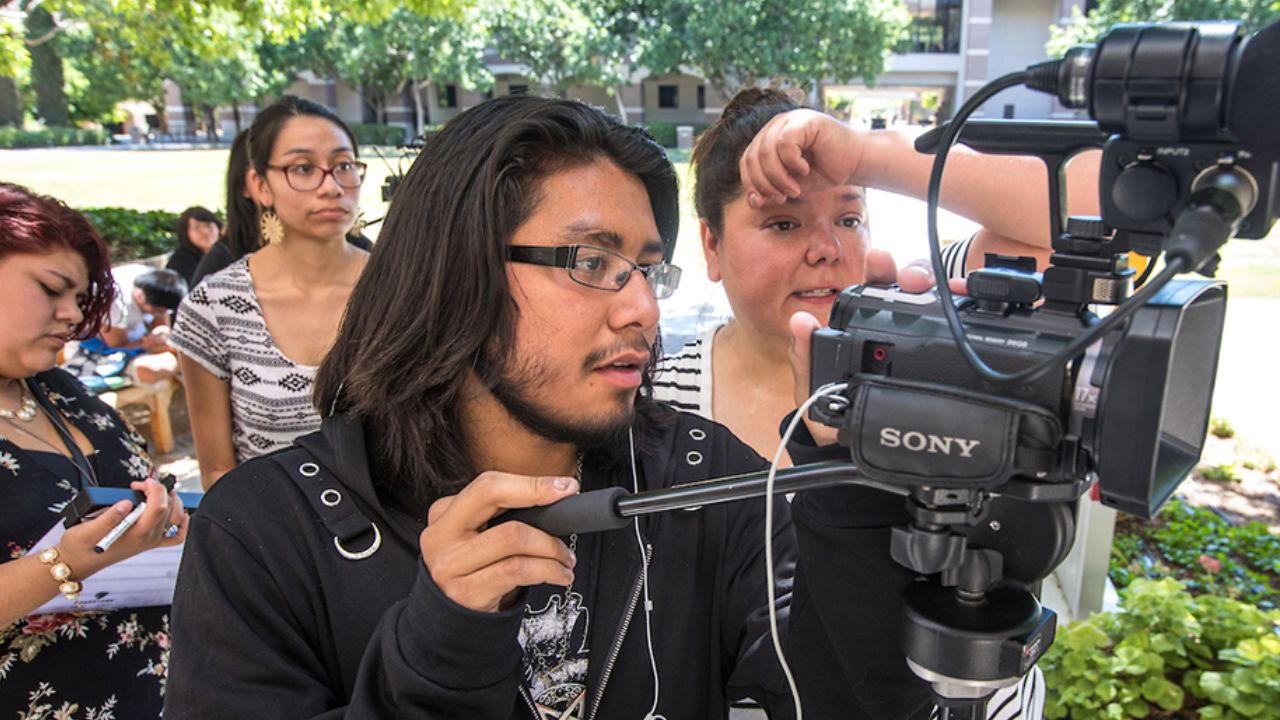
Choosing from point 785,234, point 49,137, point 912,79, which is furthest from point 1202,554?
point 49,137

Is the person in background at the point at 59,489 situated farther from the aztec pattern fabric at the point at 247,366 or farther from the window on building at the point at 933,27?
the window on building at the point at 933,27

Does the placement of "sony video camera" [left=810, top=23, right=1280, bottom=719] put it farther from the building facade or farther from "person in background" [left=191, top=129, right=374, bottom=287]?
the building facade

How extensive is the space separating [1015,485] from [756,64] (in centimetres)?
3011

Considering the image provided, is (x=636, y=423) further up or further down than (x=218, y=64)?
further down

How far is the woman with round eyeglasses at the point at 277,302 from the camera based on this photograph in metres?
2.75

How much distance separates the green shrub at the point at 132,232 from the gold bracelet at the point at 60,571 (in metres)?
7.84

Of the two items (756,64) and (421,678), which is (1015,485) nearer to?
(421,678)

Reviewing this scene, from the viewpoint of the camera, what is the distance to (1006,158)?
68.6 inches

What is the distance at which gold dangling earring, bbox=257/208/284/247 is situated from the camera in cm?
310

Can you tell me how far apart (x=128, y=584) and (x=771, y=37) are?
29.2 m

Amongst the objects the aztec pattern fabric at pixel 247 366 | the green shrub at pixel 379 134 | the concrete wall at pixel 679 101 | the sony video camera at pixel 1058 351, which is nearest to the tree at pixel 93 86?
the green shrub at pixel 379 134

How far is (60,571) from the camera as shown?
1.82 meters

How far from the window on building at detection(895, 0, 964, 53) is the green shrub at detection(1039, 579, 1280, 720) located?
36.6 meters

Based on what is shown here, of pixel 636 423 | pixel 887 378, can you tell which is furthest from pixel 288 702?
pixel 887 378
